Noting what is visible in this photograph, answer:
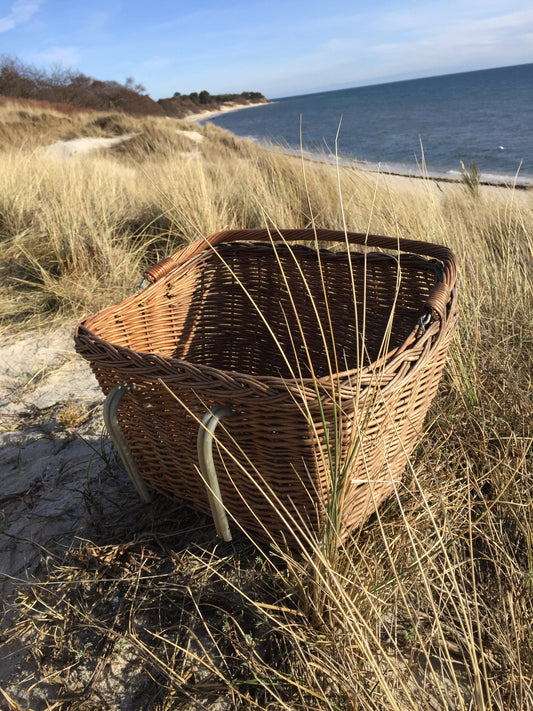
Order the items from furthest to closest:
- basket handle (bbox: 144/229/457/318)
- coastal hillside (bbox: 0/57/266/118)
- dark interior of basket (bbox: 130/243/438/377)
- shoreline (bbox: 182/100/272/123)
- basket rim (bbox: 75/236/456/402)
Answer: shoreline (bbox: 182/100/272/123)
coastal hillside (bbox: 0/57/266/118)
dark interior of basket (bbox: 130/243/438/377)
basket handle (bbox: 144/229/457/318)
basket rim (bbox: 75/236/456/402)

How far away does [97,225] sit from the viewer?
9.86 ft

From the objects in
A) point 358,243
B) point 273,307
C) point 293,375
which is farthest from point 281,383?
point 273,307

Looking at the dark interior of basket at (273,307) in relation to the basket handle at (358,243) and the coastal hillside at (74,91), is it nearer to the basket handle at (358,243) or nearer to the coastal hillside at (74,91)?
the basket handle at (358,243)

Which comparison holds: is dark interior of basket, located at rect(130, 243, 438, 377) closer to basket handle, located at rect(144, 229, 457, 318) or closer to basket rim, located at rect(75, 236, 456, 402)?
basket handle, located at rect(144, 229, 457, 318)

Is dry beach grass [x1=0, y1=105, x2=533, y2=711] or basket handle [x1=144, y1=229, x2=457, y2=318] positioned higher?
basket handle [x1=144, y1=229, x2=457, y2=318]

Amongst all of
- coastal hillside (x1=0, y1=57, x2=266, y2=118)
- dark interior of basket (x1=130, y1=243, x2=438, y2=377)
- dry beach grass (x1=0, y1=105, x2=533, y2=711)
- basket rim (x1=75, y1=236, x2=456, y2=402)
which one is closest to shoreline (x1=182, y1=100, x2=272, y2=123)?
coastal hillside (x1=0, y1=57, x2=266, y2=118)

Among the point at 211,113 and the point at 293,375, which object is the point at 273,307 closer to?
the point at 293,375

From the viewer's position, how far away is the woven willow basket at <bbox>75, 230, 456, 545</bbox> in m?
0.76

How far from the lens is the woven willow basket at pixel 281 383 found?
763mm

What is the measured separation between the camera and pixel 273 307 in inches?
63.1

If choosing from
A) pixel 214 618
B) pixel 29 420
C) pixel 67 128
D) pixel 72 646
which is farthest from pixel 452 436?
pixel 67 128

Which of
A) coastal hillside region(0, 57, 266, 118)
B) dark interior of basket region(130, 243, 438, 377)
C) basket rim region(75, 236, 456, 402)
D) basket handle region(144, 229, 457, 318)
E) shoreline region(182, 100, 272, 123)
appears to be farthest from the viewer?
shoreline region(182, 100, 272, 123)

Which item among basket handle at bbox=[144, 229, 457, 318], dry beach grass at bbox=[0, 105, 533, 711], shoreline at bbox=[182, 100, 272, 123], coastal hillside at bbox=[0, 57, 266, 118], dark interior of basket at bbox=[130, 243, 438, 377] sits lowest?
dry beach grass at bbox=[0, 105, 533, 711]

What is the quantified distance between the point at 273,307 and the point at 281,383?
2.93 ft
